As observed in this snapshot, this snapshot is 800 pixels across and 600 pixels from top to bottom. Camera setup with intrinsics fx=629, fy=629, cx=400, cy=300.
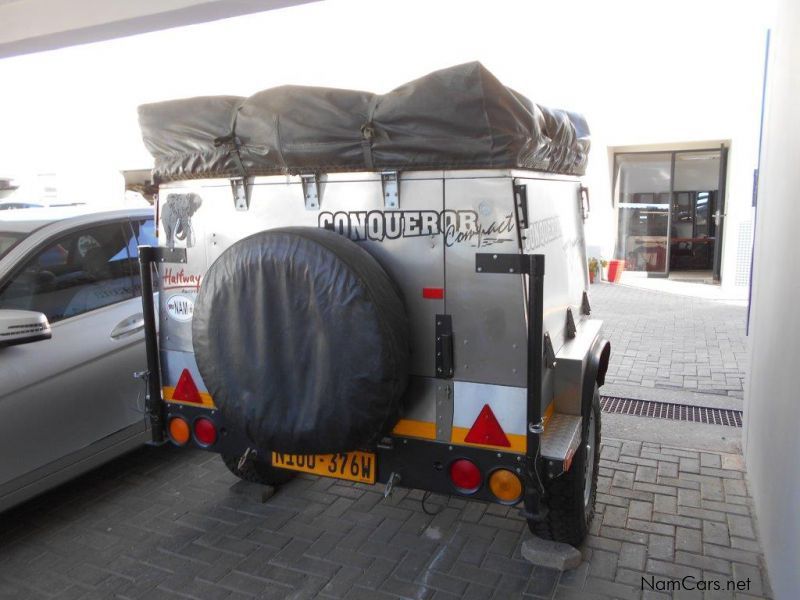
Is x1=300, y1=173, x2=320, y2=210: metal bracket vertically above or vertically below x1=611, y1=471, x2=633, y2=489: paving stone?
above

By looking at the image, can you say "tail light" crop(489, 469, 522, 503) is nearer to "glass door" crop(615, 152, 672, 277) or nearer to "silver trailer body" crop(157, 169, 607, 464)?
"silver trailer body" crop(157, 169, 607, 464)

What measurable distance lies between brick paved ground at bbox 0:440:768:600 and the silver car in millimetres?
383

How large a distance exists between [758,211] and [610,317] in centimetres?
543

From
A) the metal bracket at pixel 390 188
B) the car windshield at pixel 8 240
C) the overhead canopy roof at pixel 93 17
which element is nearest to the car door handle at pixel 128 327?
the car windshield at pixel 8 240

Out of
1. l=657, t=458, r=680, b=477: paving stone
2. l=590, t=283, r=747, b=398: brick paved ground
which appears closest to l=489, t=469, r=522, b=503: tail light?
l=657, t=458, r=680, b=477: paving stone

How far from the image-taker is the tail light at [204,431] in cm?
334

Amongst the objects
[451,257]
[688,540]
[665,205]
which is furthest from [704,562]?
[665,205]

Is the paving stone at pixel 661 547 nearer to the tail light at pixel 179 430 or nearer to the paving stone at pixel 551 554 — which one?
the paving stone at pixel 551 554

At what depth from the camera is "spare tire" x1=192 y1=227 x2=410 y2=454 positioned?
100 inches

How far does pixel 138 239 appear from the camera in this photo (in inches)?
183

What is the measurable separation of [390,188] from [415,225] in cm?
21

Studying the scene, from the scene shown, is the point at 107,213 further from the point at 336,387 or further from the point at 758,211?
the point at 758,211

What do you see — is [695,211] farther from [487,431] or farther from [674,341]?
[487,431]

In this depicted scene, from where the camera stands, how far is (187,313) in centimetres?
343
